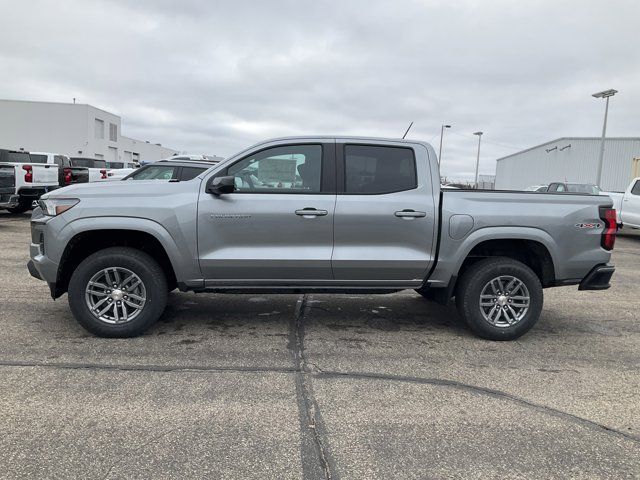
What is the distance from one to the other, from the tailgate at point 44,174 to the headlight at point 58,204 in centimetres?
1134

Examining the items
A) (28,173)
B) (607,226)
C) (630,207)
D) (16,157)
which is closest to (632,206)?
(630,207)

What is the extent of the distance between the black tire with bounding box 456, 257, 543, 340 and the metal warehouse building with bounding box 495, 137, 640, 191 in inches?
1123

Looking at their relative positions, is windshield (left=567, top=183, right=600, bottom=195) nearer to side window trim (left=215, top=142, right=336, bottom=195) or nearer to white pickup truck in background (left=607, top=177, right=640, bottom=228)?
white pickup truck in background (left=607, top=177, right=640, bottom=228)

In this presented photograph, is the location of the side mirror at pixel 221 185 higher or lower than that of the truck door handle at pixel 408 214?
higher

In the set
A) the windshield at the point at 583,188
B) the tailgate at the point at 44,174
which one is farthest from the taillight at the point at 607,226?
the windshield at the point at 583,188

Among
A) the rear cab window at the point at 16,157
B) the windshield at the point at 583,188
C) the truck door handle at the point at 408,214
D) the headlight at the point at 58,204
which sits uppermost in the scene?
the windshield at the point at 583,188

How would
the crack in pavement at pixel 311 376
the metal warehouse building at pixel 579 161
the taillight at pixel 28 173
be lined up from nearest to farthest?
the crack in pavement at pixel 311 376 < the taillight at pixel 28 173 < the metal warehouse building at pixel 579 161

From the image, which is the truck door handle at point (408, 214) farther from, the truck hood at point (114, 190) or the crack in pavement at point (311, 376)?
the truck hood at point (114, 190)

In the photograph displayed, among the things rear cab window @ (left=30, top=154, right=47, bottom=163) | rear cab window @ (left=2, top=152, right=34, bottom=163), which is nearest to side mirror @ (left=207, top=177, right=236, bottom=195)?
rear cab window @ (left=2, top=152, right=34, bottom=163)

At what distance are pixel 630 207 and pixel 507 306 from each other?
1202cm

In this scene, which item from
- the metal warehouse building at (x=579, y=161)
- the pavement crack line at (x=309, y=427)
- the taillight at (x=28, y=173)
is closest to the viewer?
the pavement crack line at (x=309, y=427)

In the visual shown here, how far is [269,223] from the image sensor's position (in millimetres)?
4793

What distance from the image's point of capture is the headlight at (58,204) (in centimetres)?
470

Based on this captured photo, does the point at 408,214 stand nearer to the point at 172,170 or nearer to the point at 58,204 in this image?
the point at 58,204
